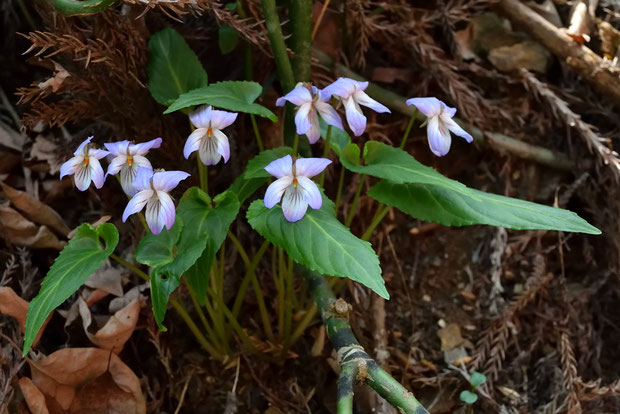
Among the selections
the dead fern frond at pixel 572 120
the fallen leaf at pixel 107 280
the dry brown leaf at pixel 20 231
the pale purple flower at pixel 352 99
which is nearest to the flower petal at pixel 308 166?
the pale purple flower at pixel 352 99

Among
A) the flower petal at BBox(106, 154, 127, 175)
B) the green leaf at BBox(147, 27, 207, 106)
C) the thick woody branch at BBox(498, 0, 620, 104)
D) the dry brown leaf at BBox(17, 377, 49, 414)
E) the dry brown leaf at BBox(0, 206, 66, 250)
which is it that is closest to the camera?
the flower petal at BBox(106, 154, 127, 175)

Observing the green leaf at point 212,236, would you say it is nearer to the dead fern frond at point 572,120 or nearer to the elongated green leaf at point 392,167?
the elongated green leaf at point 392,167

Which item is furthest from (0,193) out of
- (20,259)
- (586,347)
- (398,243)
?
(586,347)

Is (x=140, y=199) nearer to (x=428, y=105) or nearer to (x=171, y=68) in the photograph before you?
(x=171, y=68)

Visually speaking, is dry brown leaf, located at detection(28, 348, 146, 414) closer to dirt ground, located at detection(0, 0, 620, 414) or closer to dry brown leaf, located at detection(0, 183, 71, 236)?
dirt ground, located at detection(0, 0, 620, 414)

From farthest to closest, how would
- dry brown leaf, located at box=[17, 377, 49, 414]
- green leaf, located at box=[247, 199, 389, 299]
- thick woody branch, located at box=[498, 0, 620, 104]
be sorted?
thick woody branch, located at box=[498, 0, 620, 104], dry brown leaf, located at box=[17, 377, 49, 414], green leaf, located at box=[247, 199, 389, 299]

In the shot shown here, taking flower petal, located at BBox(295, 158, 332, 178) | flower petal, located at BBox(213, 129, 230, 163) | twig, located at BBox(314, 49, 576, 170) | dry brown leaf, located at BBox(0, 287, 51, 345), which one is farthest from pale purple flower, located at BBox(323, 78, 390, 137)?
dry brown leaf, located at BBox(0, 287, 51, 345)
